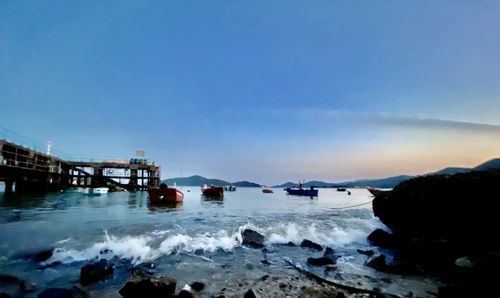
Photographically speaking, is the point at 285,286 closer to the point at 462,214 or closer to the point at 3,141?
the point at 462,214

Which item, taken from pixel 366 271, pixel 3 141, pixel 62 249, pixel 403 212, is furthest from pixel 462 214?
pixel 3 141

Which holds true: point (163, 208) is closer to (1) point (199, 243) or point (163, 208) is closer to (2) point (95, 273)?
(1) point (199, 243)

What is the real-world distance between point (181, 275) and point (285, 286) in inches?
131

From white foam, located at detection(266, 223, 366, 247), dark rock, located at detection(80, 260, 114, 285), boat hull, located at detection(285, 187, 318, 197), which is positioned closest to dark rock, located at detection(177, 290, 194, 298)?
dark rock, located at detection(80, 260, 114, 285)

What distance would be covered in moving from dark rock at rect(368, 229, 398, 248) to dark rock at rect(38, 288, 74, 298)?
46.7 ft

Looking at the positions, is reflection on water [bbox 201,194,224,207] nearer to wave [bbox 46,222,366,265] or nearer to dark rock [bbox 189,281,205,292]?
wave [bbox 46,222,366,265]

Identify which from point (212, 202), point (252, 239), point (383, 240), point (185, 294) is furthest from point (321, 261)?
point (212, 202)

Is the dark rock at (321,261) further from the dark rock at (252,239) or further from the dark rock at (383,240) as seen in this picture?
the dark rock at (383,240)

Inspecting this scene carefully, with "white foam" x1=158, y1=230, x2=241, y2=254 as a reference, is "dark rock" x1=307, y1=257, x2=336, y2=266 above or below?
below

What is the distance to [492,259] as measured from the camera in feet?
26.8

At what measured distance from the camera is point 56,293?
275 inches

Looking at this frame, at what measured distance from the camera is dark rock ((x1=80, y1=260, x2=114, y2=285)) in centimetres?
811

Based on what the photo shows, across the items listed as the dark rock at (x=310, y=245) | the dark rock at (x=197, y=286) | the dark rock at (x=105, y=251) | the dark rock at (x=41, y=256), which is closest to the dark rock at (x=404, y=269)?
the dark rock at (x=310, y=245)

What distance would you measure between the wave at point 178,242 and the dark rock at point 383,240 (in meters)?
0.62
